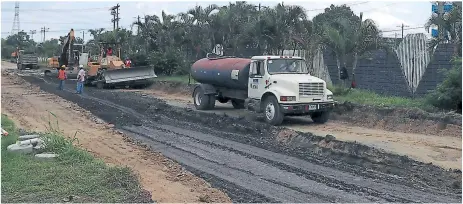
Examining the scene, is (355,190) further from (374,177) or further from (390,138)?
(390,138)

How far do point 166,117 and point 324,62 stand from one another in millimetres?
8401

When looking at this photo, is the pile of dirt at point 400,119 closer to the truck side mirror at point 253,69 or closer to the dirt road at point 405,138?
the dirt road at point 405,138

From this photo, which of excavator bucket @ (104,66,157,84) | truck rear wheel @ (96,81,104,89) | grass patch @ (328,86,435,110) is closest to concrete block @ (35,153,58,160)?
grass patch @ (328,86,435,110)

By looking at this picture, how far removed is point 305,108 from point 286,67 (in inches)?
63.0

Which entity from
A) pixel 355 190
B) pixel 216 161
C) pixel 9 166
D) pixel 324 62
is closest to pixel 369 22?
pixel 324 62

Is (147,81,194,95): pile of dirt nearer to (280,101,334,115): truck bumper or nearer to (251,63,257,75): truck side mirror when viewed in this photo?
(251,63,257,75): truck side mirror

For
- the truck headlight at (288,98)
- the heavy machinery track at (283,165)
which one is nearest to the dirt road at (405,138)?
the heavy machinery track at (283,165)

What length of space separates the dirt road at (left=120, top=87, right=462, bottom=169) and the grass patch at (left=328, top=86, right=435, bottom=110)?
1416 millimetres

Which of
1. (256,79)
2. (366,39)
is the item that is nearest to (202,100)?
(256,79)

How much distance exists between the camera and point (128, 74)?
31.2m

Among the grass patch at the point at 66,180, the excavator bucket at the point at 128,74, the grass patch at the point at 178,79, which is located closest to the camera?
the grass patch at the point at 66,180

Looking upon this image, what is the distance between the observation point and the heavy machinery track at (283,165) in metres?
8.66

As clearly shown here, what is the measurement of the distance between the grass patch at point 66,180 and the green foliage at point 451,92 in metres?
10.2

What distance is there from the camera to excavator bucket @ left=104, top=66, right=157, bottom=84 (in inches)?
1216
